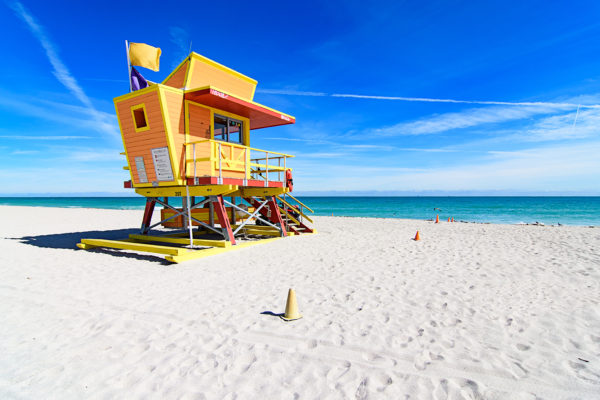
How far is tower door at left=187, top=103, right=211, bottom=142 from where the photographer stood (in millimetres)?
10961

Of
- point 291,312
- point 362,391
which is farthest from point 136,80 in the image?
point 362,391

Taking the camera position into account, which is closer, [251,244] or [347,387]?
[347,387]

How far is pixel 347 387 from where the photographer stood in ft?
10.9

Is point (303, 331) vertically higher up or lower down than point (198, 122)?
lower down

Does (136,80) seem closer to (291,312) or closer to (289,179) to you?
(289,179)

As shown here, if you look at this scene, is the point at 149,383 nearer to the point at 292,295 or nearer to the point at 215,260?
the point at 292,295

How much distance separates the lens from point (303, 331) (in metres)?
4.60

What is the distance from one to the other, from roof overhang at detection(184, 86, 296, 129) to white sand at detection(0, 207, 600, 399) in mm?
5677

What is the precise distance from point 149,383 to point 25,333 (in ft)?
9.06

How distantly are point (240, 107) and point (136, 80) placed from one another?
3946 mm

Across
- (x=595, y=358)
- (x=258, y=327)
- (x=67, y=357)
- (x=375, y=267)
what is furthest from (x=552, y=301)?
(x=67, y=357)

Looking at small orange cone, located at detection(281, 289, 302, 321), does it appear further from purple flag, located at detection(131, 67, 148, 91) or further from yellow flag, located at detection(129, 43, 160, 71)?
yellow flag, located at detection(129, 43, 160, 71)

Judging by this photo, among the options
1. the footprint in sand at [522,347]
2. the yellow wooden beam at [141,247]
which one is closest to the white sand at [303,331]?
the footprint in sand at [522,347]

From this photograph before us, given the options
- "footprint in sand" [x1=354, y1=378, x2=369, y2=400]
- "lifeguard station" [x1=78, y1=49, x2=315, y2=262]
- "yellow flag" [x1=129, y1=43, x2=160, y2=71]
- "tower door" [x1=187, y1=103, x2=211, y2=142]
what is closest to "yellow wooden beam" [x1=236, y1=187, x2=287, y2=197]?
"lifeguard station" [x1=78, y1=49, x2=315, y2=262]
